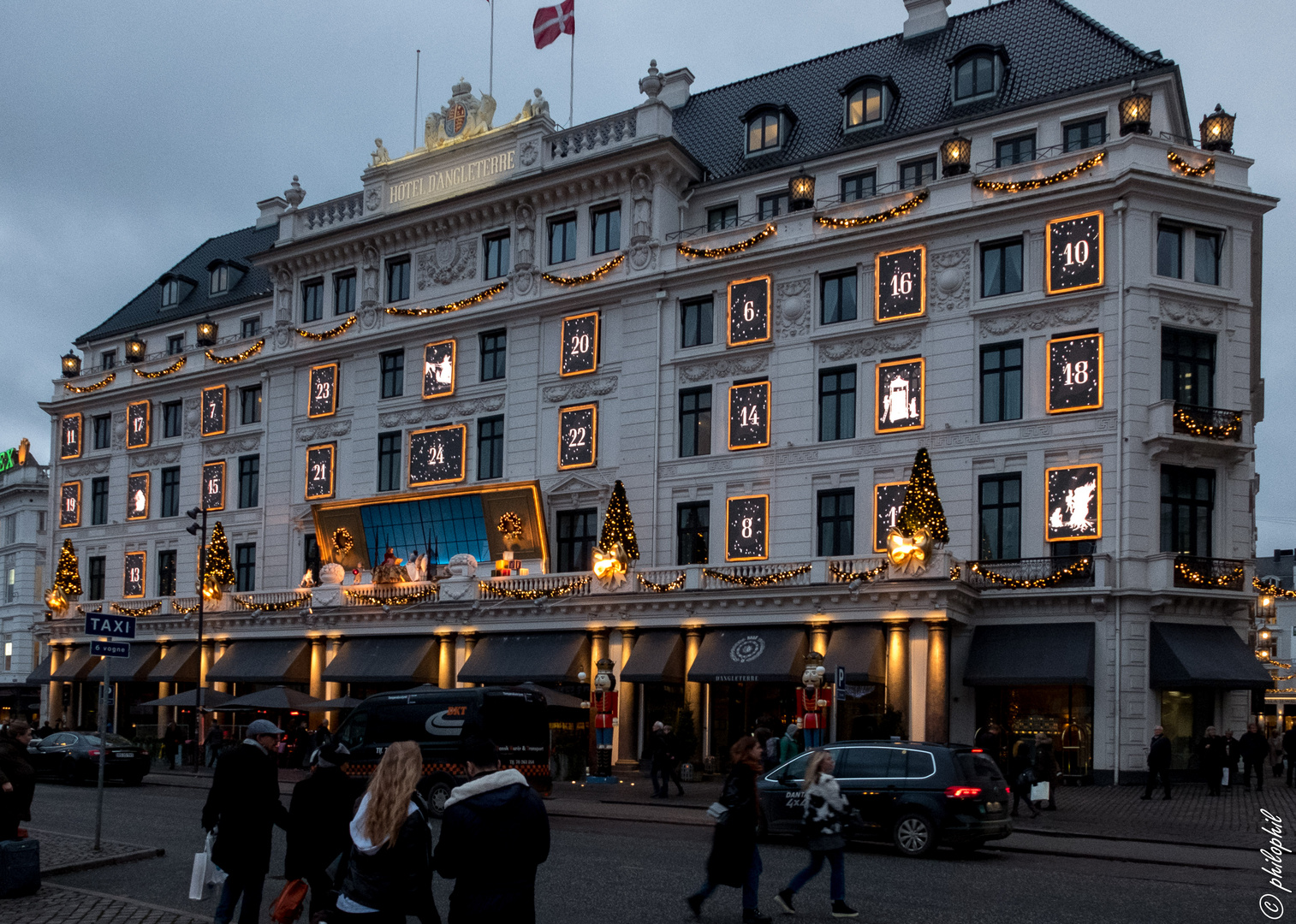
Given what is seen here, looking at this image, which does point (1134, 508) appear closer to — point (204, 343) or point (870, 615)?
point (870, 615)

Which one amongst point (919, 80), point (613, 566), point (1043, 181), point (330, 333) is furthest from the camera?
point (330, 333)

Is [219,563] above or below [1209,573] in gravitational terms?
below

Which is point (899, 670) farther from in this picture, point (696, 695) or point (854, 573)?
point (696, 695)

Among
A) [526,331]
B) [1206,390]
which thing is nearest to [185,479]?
[526,331]

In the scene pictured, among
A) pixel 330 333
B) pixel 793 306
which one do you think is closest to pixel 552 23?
Result: pixel 793 306

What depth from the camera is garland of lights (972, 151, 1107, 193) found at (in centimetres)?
3434

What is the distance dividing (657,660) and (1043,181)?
17202mm

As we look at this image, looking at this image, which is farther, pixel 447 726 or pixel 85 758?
pixel 85 758

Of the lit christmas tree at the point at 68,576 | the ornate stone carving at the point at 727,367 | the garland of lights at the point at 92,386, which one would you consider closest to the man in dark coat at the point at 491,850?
the ornate stone carving at the point at 727,367

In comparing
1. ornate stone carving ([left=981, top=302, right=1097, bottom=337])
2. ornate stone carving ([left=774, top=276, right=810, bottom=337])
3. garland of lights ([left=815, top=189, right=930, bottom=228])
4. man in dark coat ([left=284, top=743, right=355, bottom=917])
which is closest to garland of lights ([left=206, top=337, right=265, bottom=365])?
ornate stone carving ([left=774, top=276, right=810, bottom=337])

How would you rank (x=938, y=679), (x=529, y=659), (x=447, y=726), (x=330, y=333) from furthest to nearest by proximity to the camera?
(x=330, y=333)
(x=529, y=659)
(x=938, y=679)
(x=447, y=726)

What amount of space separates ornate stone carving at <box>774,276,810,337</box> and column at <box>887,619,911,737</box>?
990 centimetres

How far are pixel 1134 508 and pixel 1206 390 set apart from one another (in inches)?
164

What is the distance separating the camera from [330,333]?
161ft
